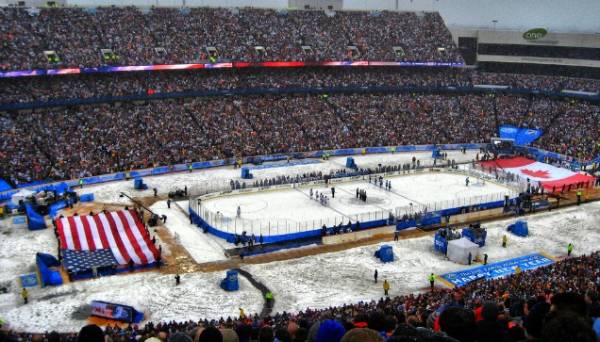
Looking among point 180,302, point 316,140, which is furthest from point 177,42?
point 180,302

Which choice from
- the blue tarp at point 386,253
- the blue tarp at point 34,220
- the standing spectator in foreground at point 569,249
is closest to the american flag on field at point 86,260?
the blue tarp at point 34,220

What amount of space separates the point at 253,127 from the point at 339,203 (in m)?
23.4

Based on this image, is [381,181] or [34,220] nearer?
[34,220]

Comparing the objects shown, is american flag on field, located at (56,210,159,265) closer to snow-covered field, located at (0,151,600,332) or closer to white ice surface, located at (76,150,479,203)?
snow-covered field, located at (0,151,600,332)

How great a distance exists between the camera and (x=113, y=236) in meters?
34.0

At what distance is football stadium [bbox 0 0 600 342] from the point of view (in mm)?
24000

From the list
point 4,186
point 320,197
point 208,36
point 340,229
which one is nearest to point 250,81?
point 208,36

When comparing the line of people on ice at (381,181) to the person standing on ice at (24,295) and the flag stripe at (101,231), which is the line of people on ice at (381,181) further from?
the person standing on ice at (24,295)

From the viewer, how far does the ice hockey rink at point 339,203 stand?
38812mm

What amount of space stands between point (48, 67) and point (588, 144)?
58977 mm

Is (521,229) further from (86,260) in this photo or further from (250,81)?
(250,81)

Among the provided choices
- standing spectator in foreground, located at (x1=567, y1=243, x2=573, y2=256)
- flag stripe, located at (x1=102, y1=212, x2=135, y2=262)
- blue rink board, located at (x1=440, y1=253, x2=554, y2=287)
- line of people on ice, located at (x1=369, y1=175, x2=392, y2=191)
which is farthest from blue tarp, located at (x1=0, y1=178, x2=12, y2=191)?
standing spectator in foreground, located at (x1=567, y1=243, x2=573, y2=256)

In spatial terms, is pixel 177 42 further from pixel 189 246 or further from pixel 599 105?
pixel 599 105

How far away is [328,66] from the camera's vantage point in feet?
253
